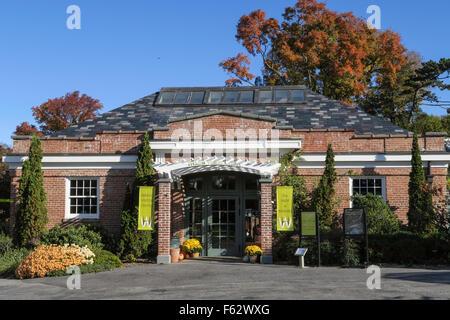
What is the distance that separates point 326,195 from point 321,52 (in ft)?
A: 55.6

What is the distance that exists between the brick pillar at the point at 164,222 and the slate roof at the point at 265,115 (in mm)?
3434

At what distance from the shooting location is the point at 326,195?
54.9ft

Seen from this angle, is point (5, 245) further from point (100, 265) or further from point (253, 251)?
point (253, 251)

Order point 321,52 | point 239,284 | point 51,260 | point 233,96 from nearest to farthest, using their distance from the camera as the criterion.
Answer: point 239,284 → point 51,260 → point 233,96 → point 321,52

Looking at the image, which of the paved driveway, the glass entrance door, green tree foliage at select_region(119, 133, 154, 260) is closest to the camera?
the paved driveway

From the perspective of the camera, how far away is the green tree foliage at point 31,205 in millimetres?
16812

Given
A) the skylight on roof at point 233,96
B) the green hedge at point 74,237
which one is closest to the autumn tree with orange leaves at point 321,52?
the skylight on roof at point 233,96

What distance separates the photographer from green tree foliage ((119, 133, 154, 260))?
54.3ft

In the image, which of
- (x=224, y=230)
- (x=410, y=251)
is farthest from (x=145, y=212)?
(x=410, y=251)

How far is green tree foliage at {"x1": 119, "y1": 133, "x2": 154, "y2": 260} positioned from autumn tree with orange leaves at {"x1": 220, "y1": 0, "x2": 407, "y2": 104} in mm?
17077

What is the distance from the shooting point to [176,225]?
59.3 feet

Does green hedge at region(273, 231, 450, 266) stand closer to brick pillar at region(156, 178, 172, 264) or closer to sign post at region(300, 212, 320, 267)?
sign post at region(300, 212, 320, 267)

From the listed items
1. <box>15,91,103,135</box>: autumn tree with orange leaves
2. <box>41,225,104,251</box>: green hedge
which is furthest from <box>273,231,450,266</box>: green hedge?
<box>15,91,103,135</box>: autumn tree with orange leaves
